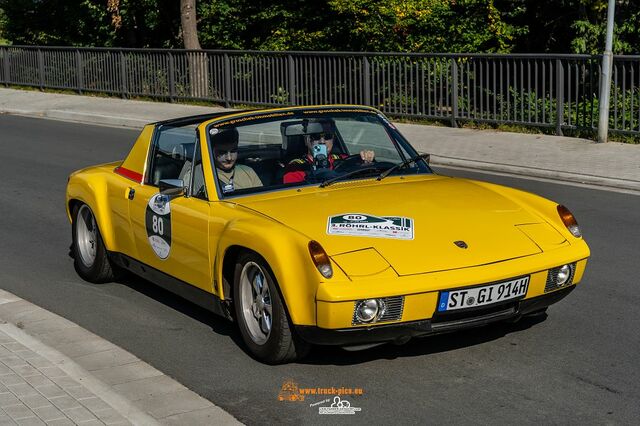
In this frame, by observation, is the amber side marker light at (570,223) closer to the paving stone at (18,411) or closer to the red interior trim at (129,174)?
the red interior trim at (129,174)

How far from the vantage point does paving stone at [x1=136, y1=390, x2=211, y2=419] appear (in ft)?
18.0

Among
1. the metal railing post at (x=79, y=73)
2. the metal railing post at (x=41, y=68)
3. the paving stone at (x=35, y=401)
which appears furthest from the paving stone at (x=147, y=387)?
the metal railing post at (x=41, y=68)

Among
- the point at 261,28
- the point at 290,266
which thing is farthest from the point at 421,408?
the point at 261,28

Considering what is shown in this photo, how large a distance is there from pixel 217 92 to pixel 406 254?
19.0 m

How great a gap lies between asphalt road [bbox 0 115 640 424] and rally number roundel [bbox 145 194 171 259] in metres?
0.54

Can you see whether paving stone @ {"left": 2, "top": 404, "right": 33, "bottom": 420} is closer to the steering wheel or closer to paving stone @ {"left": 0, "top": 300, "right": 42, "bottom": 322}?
paving stone @ {"left": 0, "top": 300, "right": 42, "bottom": 322}

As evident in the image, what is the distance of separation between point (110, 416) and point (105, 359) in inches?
46.3

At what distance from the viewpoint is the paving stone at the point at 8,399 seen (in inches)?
219

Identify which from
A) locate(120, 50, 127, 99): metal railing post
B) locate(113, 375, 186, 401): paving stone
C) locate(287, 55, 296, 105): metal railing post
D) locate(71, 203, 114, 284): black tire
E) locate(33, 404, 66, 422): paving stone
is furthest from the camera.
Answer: locate(120, 50, 127, 99): metal railing post

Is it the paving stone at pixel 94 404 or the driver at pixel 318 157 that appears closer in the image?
the paving stone at pixel 94 404

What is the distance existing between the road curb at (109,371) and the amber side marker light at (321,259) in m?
0.91

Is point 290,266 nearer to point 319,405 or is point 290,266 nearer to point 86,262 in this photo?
point 319,405

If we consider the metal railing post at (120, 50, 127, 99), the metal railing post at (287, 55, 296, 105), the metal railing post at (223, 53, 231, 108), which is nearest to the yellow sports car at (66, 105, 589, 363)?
the metal railing post at (287, 55, 296, 105)

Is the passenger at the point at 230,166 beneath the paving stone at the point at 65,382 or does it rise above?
above
